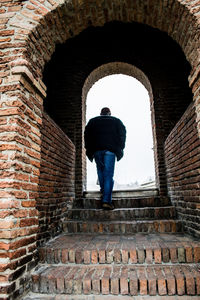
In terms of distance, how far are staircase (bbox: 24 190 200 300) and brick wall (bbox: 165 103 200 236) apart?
10.1 inches

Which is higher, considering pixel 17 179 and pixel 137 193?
pixel 17 179

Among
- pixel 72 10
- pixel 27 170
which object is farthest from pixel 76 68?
pixel 27 170

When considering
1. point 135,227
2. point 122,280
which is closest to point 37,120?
point 122,280

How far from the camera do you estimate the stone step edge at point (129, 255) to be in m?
2.10

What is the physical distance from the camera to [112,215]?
10.7 feet

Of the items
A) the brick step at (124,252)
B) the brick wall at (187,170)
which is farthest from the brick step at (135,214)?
the brick step at (124,252)

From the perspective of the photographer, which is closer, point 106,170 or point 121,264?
point 121,264

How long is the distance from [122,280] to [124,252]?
1.04 ft

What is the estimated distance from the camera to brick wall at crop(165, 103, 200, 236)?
2.48 meters

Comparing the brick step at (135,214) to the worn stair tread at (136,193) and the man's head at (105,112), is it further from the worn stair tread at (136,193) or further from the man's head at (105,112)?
the man's head at (105,112)

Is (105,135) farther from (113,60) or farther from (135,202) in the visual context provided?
(113,60)

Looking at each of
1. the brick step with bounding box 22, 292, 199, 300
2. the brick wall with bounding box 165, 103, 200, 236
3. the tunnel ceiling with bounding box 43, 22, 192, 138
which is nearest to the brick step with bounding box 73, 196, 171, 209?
the brick wall with bounding box 165, 103, 200, 236

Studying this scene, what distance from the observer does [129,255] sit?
84.0 inches

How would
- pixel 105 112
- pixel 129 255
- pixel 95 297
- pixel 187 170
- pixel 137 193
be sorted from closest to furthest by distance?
pixel 95 297
pixel 129 255
pixel 187 170
pixel 105 112
pixel 137 193
